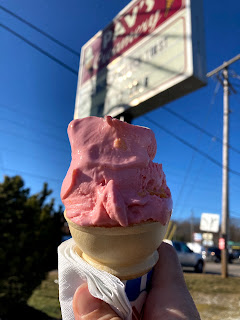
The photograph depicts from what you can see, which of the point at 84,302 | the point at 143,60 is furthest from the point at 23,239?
the point at 143,60

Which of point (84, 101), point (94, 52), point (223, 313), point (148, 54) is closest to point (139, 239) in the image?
point (148, 54)

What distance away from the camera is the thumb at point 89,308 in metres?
1.10

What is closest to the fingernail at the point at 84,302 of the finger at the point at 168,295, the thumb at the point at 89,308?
the thumb at the point at 89,308

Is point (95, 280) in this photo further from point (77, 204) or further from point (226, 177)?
point (226, 177)

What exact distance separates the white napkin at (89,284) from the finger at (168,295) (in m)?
0.14

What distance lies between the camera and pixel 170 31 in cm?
450

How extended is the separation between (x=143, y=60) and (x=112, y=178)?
442 centimetres

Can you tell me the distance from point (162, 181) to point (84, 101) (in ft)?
18.8

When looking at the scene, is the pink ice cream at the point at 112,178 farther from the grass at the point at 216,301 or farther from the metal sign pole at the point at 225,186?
the metal sign pole at the point at 225,186

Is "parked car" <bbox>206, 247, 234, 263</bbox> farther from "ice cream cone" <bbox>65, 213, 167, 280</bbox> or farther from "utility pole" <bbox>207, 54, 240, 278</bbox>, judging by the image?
"ice cream cone" <bbox>65, 213, 167, 280</bbox>

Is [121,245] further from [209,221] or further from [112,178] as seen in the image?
[209,221]

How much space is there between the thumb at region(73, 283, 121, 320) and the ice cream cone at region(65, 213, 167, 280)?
0.45 ft

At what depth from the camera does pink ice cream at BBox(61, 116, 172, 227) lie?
1.15m

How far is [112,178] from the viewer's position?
122 cm
